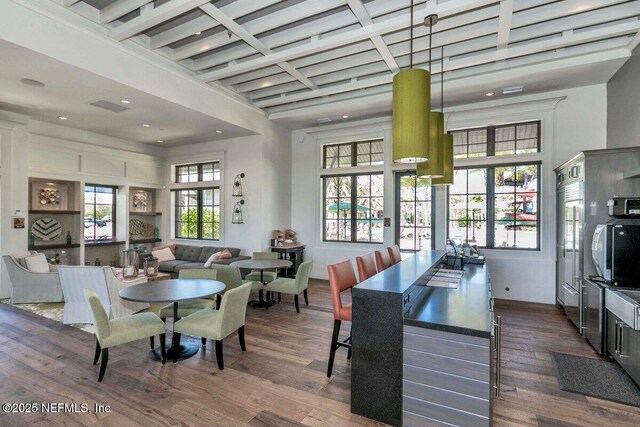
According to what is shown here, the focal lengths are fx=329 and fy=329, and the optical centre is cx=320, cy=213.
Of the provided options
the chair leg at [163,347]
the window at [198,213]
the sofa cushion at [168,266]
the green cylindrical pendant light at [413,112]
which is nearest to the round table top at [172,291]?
the chair leg at [163,347]

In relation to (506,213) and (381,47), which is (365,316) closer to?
(381,47)

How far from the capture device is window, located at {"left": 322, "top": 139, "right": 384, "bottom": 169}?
6910 mm

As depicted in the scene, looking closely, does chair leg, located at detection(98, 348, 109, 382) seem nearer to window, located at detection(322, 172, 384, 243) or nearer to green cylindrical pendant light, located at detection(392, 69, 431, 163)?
green cylindrical pendant light, located at detection(392, 69, 431, 163)

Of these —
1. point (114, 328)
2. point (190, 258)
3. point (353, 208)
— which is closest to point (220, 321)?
point (114, 328)

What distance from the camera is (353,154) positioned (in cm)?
714

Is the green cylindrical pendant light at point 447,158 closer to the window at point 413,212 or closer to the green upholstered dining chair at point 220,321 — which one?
the window at point 413,212

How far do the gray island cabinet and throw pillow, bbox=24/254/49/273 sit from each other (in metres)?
5.71

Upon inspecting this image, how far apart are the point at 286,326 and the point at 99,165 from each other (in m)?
5.59

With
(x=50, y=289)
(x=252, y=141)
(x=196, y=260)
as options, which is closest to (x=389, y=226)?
(x=252, y=141)

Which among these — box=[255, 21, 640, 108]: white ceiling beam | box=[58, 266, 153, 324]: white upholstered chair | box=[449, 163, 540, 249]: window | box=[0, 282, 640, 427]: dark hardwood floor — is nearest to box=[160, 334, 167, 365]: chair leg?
box=[0, 282, 640, 427]: dark hardwood floor

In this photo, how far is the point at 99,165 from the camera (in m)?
6.98

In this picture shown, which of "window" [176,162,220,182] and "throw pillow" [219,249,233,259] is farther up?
"window" [176,162,220,182]

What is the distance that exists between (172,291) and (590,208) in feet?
15.5

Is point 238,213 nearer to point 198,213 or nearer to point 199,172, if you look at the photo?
point 198,213
